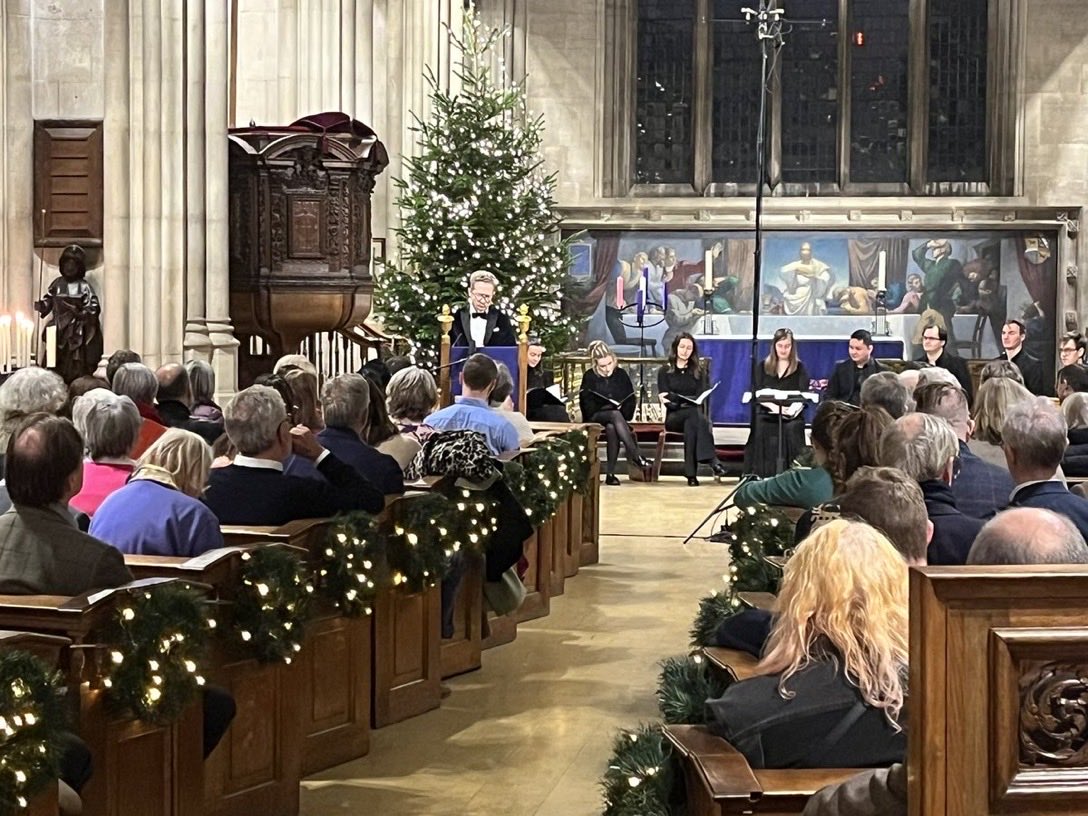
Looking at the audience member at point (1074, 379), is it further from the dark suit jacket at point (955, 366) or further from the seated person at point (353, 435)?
the seated person at point (353, 435)

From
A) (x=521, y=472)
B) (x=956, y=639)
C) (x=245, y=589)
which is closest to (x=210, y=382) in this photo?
(x=521, y=472)

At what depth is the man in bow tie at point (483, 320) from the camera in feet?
36.1

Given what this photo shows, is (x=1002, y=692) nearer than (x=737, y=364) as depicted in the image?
Yes

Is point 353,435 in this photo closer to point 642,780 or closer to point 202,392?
point 202,392

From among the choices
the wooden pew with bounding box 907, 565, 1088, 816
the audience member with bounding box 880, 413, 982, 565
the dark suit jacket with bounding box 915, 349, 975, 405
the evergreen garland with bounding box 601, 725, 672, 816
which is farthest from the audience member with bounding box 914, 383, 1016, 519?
the dark suit jacket with bounding box 915, 349, 975, 405

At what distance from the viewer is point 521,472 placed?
25.0 ft

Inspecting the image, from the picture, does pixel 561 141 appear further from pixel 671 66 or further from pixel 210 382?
pixel 210 382

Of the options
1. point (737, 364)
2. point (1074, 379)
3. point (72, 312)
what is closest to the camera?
point (1074, 379)

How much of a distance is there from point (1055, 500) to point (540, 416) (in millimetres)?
7068

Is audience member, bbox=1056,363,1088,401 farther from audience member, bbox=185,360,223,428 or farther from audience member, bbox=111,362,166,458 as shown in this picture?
audience member, bbox=111,362,166,458

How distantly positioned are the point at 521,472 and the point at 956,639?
558 centimetres

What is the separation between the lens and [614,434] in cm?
1494

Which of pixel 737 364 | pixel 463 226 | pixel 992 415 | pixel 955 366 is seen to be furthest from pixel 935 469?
pixel 737 364

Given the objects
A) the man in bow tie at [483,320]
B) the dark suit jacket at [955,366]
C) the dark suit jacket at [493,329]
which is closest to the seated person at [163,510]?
the man in bow tie at [483,320]
